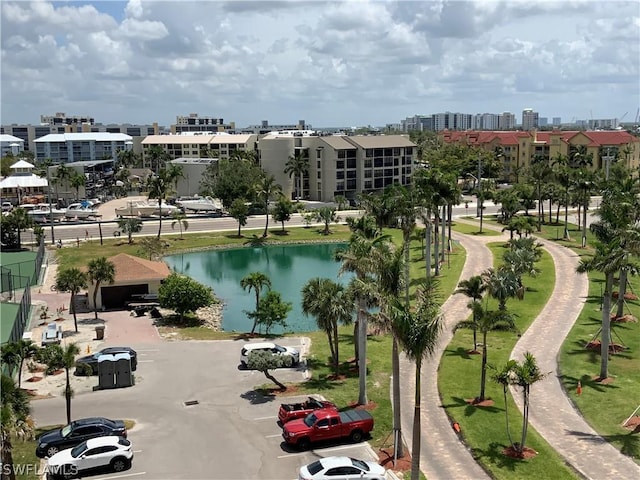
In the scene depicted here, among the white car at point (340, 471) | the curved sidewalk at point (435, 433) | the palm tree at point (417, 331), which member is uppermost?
the palm tree at point (417, 331)

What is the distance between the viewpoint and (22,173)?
129750mm

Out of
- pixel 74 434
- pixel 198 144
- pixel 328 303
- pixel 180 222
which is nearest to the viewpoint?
pixel 74 434

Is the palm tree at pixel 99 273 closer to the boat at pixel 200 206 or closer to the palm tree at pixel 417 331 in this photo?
the palm tree at pixel 417 331

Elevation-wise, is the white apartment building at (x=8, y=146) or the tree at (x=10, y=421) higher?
the white apartment building at (x=8, y=146)

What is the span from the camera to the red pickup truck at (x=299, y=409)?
2762 centimetres

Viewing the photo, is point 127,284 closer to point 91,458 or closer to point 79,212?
point 91,458

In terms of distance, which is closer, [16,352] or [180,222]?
[16,352]

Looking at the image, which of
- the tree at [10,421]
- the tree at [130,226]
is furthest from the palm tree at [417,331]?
the tree at [130,226]

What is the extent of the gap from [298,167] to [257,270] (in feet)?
145

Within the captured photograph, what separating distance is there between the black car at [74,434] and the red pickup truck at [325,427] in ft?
22.7

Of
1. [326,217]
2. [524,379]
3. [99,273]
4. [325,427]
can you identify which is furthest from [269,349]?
[326,217]

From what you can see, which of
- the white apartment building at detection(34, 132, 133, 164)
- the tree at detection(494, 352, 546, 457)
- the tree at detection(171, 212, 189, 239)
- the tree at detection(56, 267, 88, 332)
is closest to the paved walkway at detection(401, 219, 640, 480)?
the tree at detection(494, 352, 546, 457)

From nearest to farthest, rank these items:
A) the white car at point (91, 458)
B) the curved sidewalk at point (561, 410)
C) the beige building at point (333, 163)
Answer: the white car at point (91, 458)
the curved sidewalk at point (561, 410)
the beige building at point (333, 163)

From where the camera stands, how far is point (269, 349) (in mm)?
36812
